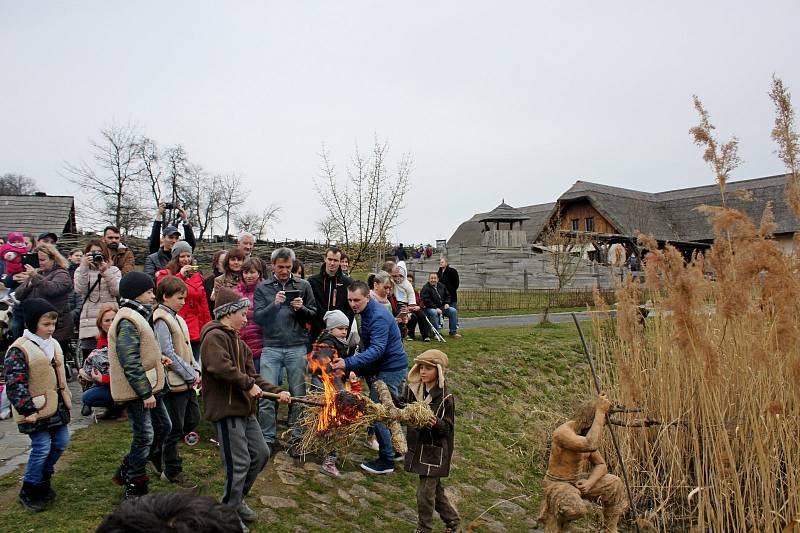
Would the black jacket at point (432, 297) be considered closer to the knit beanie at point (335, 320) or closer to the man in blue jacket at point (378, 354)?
the man in blue jacket at point (378, 354)

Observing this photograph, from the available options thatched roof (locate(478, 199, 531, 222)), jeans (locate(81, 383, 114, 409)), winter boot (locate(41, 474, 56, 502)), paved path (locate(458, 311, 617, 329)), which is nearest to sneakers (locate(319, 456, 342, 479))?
jeans (locate(81, 383, 114, 409))

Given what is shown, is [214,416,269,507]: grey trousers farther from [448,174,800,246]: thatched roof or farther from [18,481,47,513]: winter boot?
[448,174,800,246]: thatched roof

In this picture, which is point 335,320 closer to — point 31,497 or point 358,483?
point 358,483

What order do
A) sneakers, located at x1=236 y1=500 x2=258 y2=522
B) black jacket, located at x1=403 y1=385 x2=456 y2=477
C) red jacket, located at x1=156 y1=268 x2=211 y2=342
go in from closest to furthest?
sneakers, located at x1=236 y1=500 x2=258 y2=522 → black jacket, located at x1=403 y1=385 x2=456 y2=477 → red jacket, located at x1=156 y1=268 x2=211 y2=342

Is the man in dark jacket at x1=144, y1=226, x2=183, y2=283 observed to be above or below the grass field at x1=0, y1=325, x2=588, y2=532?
above

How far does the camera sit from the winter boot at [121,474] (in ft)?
15.2

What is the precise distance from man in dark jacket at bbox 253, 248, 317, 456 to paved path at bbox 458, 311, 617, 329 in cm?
919

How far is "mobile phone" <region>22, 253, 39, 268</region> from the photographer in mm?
8180

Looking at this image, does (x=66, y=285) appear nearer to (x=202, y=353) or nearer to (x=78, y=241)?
(x=202, y=353)

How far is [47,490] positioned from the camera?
4.34 m

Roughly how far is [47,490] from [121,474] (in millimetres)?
505

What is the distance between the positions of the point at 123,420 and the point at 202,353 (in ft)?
8.80

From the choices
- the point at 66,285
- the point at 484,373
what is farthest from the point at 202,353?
the point at 484,373

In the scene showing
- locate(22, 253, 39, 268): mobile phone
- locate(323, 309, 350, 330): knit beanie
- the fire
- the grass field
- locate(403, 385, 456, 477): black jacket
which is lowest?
the grass field
